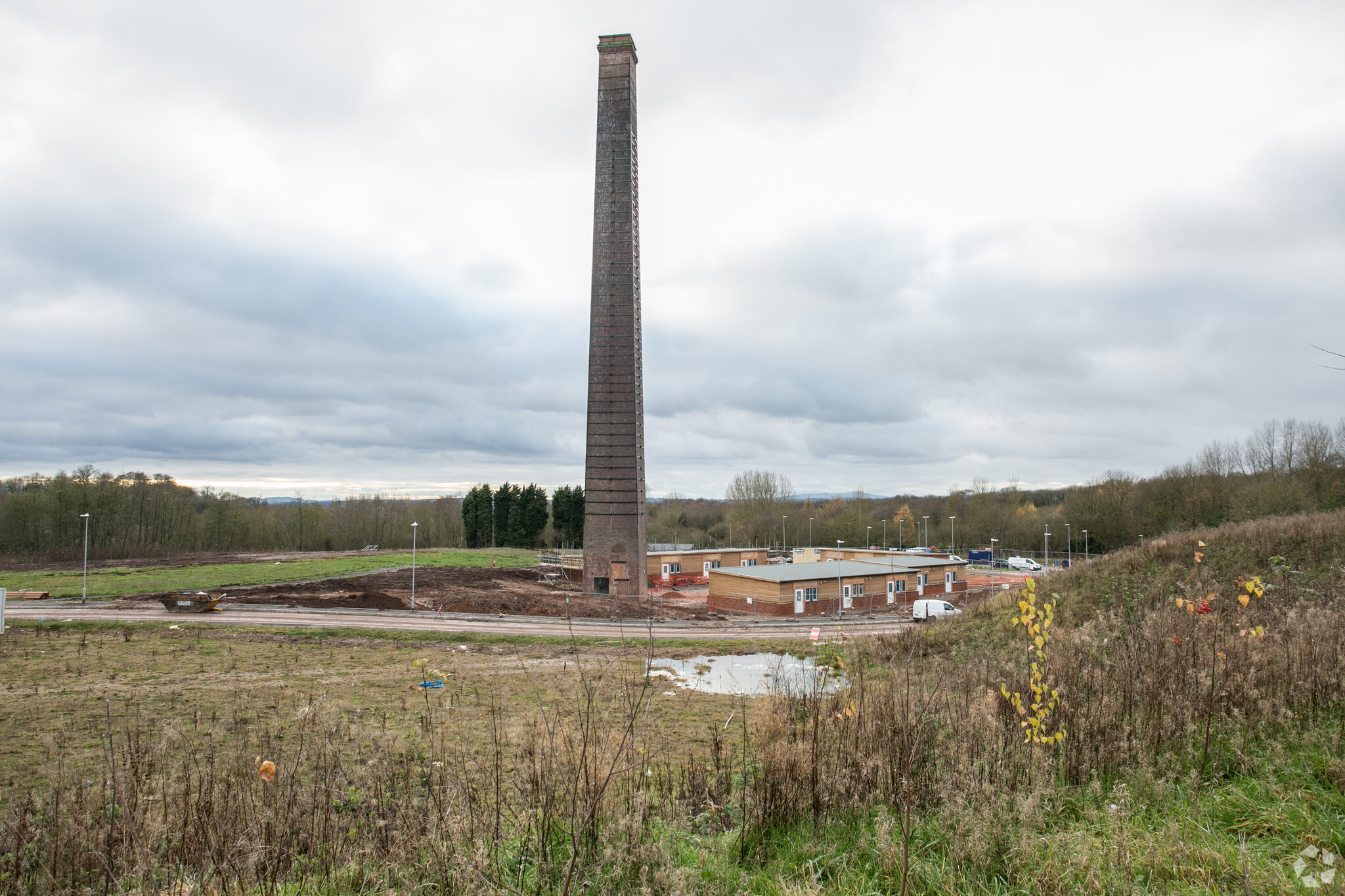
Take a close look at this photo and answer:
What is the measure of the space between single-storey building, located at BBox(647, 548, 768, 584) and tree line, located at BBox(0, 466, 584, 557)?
52.1 feet

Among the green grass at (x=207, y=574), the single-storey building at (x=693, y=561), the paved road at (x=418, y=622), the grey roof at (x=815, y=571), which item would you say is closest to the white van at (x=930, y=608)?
the paved road at (x=418, y=622)

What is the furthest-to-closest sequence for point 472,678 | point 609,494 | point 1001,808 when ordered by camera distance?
point 609,494, point 472,678, point 1001,808

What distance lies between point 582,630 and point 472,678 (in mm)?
12283

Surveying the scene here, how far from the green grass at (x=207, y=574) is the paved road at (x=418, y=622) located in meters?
6.17

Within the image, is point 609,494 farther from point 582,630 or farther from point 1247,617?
point 1247,617

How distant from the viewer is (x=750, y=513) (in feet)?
310

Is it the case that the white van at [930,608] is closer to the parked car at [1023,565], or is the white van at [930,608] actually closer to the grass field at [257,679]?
the grass field at [257,679]

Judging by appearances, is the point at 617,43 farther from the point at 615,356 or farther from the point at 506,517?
the point at 506,517

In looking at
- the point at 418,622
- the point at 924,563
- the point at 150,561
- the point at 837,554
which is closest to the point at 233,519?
the point at 150,561

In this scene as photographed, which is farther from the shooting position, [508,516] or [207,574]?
[508,516]

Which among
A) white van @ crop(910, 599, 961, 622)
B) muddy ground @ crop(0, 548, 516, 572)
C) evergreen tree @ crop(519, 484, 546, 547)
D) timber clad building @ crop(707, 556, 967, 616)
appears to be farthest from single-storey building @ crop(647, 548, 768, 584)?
evergreen tree @ crop(519, 484, 546, 547)

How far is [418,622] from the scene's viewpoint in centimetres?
3055

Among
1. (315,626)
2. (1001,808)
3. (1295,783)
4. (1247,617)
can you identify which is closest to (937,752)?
(1001,808)

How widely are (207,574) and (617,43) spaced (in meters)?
43.8
